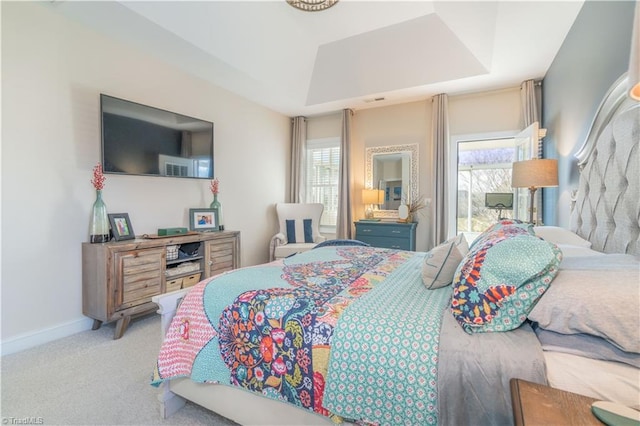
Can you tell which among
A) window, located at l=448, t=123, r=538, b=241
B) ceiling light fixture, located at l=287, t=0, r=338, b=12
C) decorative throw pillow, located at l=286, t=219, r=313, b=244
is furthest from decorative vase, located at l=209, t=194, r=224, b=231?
window, located at l=448, t=123, r=538, b=241

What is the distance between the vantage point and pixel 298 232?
4598mm

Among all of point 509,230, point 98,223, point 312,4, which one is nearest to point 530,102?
point 312,4

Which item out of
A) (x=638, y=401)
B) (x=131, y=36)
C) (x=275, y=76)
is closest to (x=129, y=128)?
(x=131, y=36)

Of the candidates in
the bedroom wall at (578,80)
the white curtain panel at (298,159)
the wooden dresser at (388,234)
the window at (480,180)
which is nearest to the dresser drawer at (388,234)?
the wooden dresser at (388,234)

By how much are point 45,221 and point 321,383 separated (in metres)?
2.72

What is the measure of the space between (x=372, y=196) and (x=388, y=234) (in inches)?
27.1

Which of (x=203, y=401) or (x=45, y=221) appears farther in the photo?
(x=45, y=221)

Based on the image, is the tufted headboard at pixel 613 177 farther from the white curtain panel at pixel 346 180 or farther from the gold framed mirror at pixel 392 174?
the white curtain panel at pixel 346 180

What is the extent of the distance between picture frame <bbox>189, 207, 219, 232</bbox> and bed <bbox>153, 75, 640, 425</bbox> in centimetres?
206

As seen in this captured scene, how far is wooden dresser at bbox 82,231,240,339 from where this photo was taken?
2418mm

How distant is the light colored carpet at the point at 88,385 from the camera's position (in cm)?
157

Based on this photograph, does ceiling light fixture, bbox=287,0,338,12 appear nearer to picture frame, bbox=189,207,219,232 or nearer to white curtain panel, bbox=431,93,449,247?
white curtain panel, bbox=431,93,449,247

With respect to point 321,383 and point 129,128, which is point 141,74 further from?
point 321,383

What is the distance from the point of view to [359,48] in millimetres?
3500
